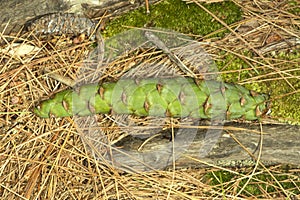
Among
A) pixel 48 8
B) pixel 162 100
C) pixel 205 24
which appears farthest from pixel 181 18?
pixel 48 8

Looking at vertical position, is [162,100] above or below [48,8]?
below

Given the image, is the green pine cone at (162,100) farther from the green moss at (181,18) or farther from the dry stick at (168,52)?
the green moss at (181,18)

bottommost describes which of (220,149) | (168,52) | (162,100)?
(220,149)

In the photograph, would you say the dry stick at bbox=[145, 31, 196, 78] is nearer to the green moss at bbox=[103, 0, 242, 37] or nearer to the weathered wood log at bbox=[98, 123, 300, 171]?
the green moss at bbox=[103, 0, 242, 37]

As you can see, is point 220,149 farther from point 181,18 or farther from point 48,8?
point 48,8

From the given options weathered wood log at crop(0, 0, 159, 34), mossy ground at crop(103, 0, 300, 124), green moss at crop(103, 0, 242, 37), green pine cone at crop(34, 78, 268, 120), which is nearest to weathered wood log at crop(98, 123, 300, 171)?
green pine cone at crop(34, 78, 268, 120)

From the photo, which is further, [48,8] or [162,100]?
[48,8]
